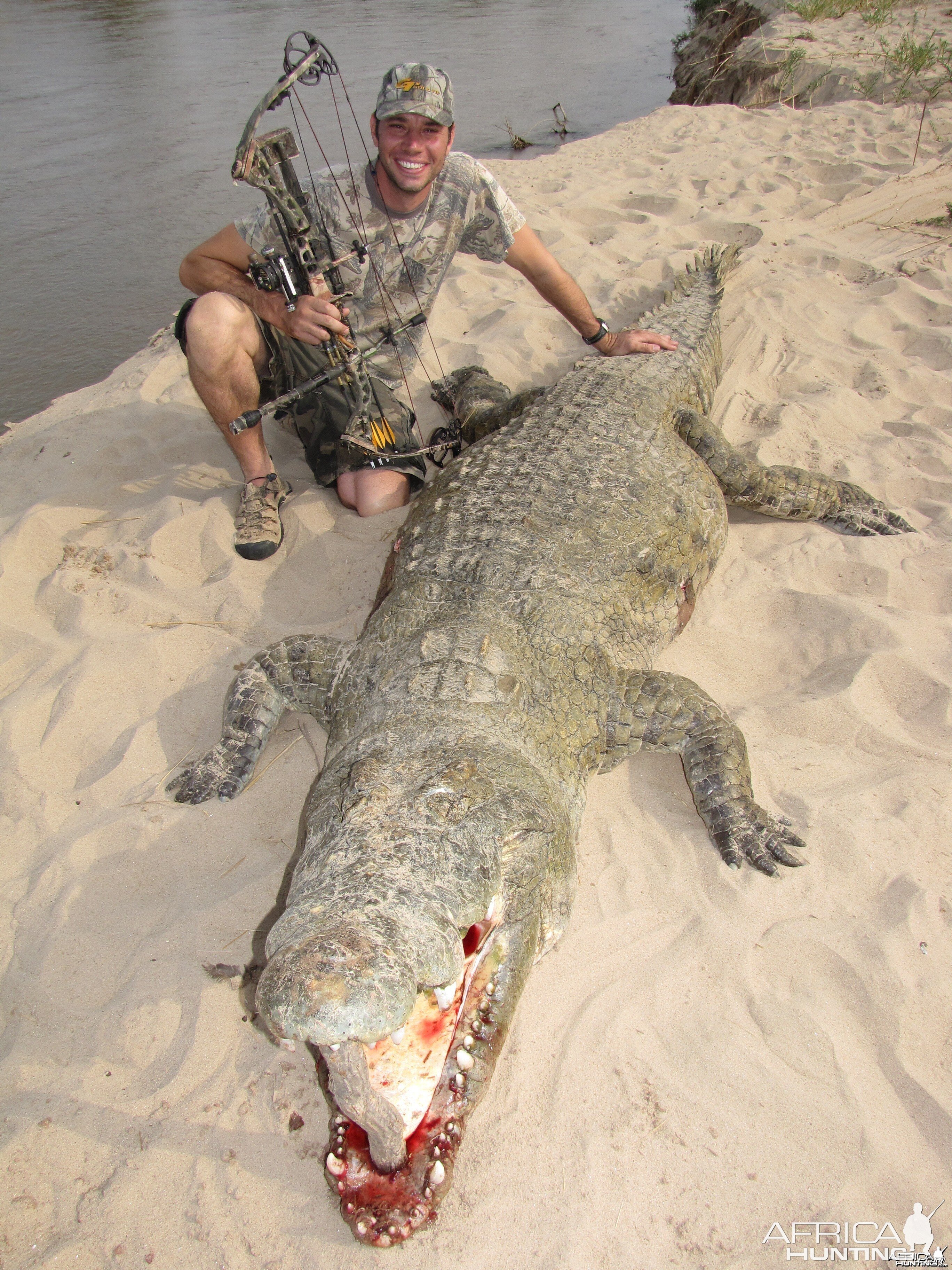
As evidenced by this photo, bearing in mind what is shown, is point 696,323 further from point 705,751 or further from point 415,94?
point 705,751

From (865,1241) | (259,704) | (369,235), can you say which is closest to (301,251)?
(369,235)

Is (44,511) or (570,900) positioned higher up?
(44,511)

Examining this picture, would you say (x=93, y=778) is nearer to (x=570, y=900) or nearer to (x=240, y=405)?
(x=570, y=900)

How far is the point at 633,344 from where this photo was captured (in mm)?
4203

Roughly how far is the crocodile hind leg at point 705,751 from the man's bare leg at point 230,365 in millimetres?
2434

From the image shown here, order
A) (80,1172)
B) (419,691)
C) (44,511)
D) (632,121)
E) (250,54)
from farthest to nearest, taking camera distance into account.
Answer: (250,54)
(632,121)
(44,511)
(419,691)
(80,1172)

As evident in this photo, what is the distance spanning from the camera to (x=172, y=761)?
9.63ft

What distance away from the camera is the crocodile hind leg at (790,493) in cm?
381

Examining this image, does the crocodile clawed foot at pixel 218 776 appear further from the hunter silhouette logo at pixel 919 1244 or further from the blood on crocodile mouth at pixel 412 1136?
the hunter silhouette logo at pixel 919 1244

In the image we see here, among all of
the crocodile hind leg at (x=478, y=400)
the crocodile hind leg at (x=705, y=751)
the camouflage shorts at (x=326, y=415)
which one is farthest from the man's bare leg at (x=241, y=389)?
the crocodile hind leg at (x=705, y=751)

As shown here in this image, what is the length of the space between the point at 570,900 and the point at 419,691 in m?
0.77

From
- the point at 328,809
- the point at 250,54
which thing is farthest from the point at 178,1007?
the point at 250,54

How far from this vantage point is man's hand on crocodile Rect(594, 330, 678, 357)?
13.8 ft

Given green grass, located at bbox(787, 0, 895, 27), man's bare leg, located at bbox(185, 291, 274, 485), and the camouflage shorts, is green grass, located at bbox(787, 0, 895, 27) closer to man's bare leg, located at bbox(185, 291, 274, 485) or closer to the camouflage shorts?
the camouflage shorts
